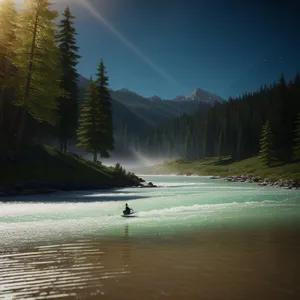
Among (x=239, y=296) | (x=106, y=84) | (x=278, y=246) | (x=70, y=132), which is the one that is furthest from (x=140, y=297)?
(x=106, y=84)

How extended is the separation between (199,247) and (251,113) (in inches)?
5754

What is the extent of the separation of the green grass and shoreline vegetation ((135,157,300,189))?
2961 centimetres

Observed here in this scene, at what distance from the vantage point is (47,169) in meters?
40.0

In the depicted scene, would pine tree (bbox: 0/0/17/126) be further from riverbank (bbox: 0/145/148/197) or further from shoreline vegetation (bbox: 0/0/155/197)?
riverbank (bbox: 0/145/148/197)

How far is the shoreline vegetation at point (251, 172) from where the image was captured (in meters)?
65.6

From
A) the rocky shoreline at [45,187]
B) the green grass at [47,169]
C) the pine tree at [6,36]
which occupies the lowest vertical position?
the rocky shoreline at [45,187]

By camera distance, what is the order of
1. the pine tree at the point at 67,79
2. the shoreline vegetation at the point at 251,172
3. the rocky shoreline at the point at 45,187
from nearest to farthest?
the rocky shoreline at the point at 45,187 < the pine tree at the point at 67,79 < the shoreline vegetation at the point at 251,172

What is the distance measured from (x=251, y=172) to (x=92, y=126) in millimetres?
48326

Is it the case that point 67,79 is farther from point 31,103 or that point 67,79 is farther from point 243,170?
point 243,170

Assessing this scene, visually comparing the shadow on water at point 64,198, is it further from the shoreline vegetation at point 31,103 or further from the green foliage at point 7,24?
the green foliage at point 7,24

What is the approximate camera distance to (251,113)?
5910 inches

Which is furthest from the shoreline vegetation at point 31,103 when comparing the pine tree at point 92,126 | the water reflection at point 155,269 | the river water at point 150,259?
the water reflection at point 155,269

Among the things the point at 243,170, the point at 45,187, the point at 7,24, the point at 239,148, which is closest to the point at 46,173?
the point at 45,187

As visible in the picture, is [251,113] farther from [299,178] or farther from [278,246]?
[278,246]
